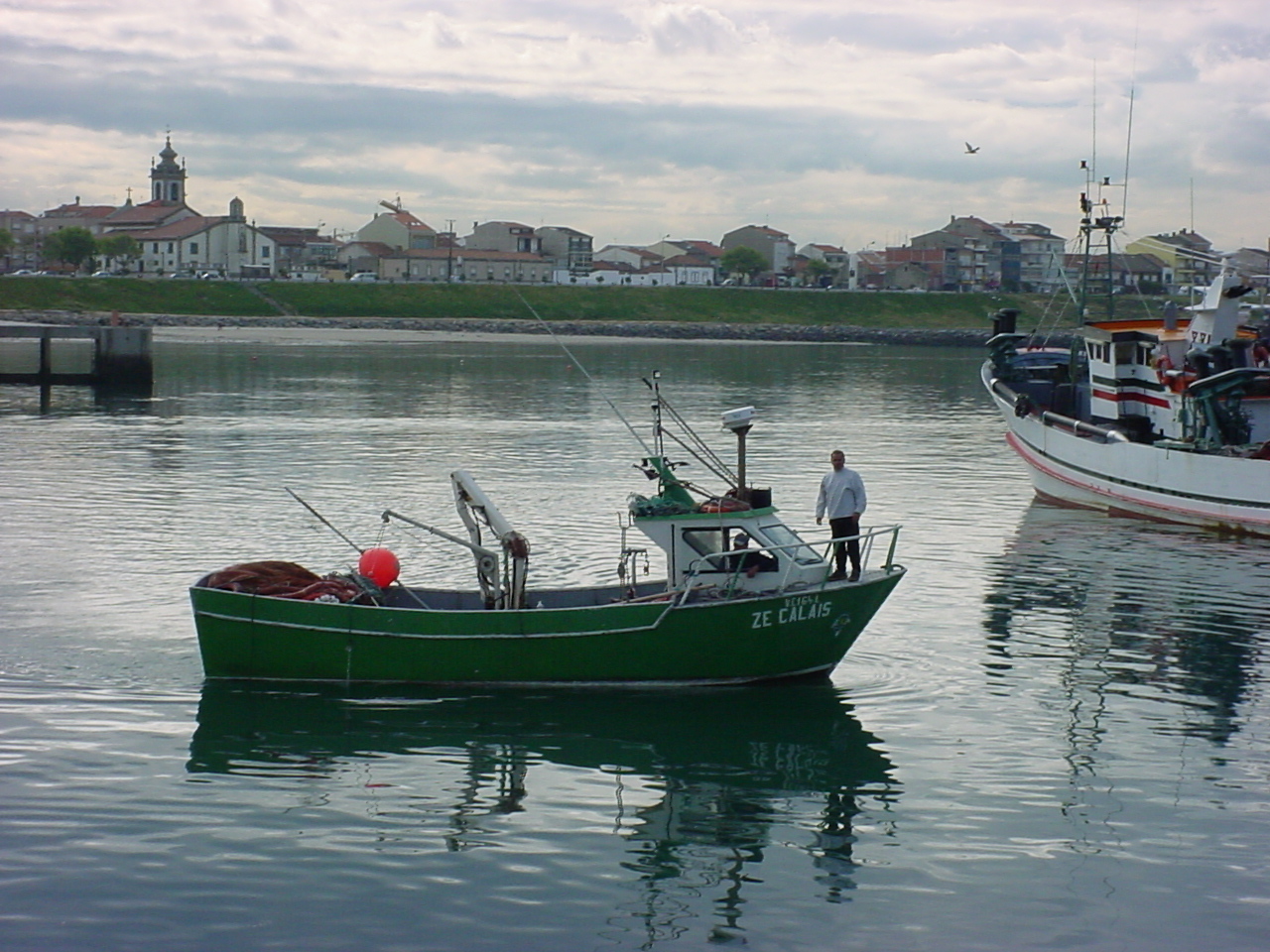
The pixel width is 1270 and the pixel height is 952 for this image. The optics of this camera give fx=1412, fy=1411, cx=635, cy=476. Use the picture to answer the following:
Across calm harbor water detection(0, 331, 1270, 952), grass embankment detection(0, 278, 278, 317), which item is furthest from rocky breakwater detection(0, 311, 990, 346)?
calm harbor water detection(0, 331, 1270, 952)

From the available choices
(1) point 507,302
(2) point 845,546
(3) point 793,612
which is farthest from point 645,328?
(3) point 793,612

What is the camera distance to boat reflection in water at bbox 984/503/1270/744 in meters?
19.0

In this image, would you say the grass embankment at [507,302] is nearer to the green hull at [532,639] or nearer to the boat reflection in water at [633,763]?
the green hull at [532,639]

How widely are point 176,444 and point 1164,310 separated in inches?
1211

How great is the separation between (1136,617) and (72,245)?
6266 inches

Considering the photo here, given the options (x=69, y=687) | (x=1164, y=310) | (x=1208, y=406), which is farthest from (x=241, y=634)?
(x=1164, y=310)

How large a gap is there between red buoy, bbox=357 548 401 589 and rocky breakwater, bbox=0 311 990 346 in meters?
112

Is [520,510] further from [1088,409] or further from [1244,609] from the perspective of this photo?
[1088,409]

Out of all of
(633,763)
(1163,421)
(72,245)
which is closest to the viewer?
(633,763)

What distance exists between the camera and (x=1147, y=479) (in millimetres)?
34094

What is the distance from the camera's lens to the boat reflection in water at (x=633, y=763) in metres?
13.5

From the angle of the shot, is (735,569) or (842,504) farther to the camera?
(842,504)

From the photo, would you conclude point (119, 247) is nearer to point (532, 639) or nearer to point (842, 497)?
point (842, 497)

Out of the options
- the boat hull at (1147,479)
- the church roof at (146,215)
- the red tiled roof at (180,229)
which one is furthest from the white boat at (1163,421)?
the church roof at (146,215)
